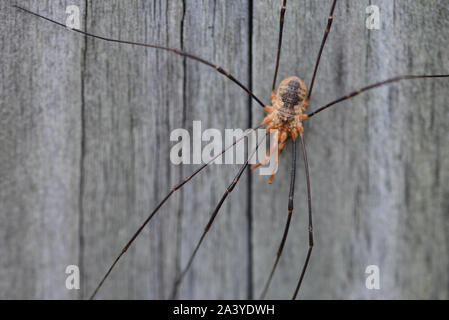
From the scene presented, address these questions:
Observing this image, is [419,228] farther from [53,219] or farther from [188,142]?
[53,219]

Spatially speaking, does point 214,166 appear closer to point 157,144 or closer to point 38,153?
point 157,144

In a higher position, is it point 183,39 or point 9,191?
point 183,39

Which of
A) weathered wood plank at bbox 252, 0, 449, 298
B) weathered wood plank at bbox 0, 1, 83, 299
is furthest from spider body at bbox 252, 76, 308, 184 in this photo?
weathered wood plank at bbox 0, 1, 83, 299

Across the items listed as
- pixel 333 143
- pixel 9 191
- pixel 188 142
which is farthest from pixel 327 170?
pixel 9 191

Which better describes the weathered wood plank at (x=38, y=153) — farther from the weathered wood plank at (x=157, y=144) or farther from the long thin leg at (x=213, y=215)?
the long thin leg at (x=213, y=215)

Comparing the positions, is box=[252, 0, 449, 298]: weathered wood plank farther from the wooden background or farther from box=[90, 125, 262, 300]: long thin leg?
box=[90, 125, 262, 300]: long thin leg

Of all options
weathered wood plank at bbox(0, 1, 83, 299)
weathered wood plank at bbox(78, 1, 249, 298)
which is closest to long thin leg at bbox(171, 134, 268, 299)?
weathered wood plank at bbox(78, 1, 249, 298)

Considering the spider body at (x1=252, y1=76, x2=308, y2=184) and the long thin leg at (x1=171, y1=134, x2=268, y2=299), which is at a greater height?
the spider body at (x1=252, y1=76, x2=308, y2=184)

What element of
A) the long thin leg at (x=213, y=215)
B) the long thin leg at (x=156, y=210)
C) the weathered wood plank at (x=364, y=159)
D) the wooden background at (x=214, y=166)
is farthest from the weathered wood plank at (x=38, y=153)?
the weathered wood plank at (x=364, y=159)
